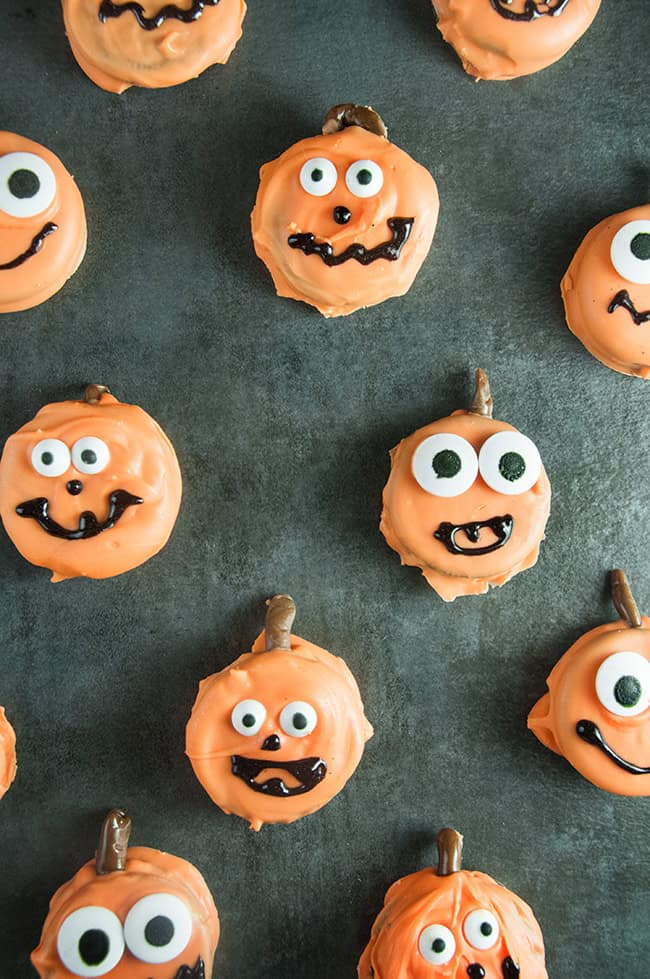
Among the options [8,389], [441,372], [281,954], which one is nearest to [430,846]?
[281,954]

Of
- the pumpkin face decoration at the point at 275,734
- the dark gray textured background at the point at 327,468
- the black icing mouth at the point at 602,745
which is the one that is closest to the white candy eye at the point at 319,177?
the dark gray textured background at the point at 327,468

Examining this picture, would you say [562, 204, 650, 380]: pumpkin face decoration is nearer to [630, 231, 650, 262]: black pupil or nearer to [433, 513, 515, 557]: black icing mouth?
[630, 231, 650, 262]: black pupil

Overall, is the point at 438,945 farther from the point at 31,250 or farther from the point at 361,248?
the point at 31,250

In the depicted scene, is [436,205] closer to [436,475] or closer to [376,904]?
[436,475]

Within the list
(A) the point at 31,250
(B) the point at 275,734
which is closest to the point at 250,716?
(B) the point at 275,734

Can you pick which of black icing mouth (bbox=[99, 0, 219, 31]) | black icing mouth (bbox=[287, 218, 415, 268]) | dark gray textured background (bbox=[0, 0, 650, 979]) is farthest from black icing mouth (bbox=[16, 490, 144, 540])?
black icing mouth (bbox=[99, 0, 219, 31])
